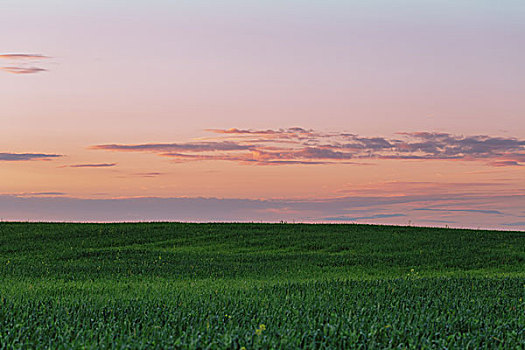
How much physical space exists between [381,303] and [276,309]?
2.28 m

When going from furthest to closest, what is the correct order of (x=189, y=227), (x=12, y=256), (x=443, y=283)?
(x=189, y=227) < (x=12, y=256) < (x=443, y=283)

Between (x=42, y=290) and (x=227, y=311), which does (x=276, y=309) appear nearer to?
(x=227, y=311)

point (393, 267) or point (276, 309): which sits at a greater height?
point (276, 309)

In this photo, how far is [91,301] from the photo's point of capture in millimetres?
10945

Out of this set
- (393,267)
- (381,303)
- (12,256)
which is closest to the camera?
(381,303)

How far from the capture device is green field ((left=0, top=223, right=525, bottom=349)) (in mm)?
7656

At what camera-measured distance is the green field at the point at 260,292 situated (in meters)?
7.66

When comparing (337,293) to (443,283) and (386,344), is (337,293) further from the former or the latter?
(386,344)

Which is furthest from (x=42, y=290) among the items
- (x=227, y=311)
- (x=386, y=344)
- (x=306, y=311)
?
(x=386, y=344)

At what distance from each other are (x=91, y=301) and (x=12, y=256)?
1918 cm

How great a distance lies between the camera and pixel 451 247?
29.5 metres

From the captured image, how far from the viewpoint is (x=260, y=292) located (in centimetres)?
1251

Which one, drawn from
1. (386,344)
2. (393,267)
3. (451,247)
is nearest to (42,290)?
(386,344)

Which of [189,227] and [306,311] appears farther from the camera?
[189,227]
